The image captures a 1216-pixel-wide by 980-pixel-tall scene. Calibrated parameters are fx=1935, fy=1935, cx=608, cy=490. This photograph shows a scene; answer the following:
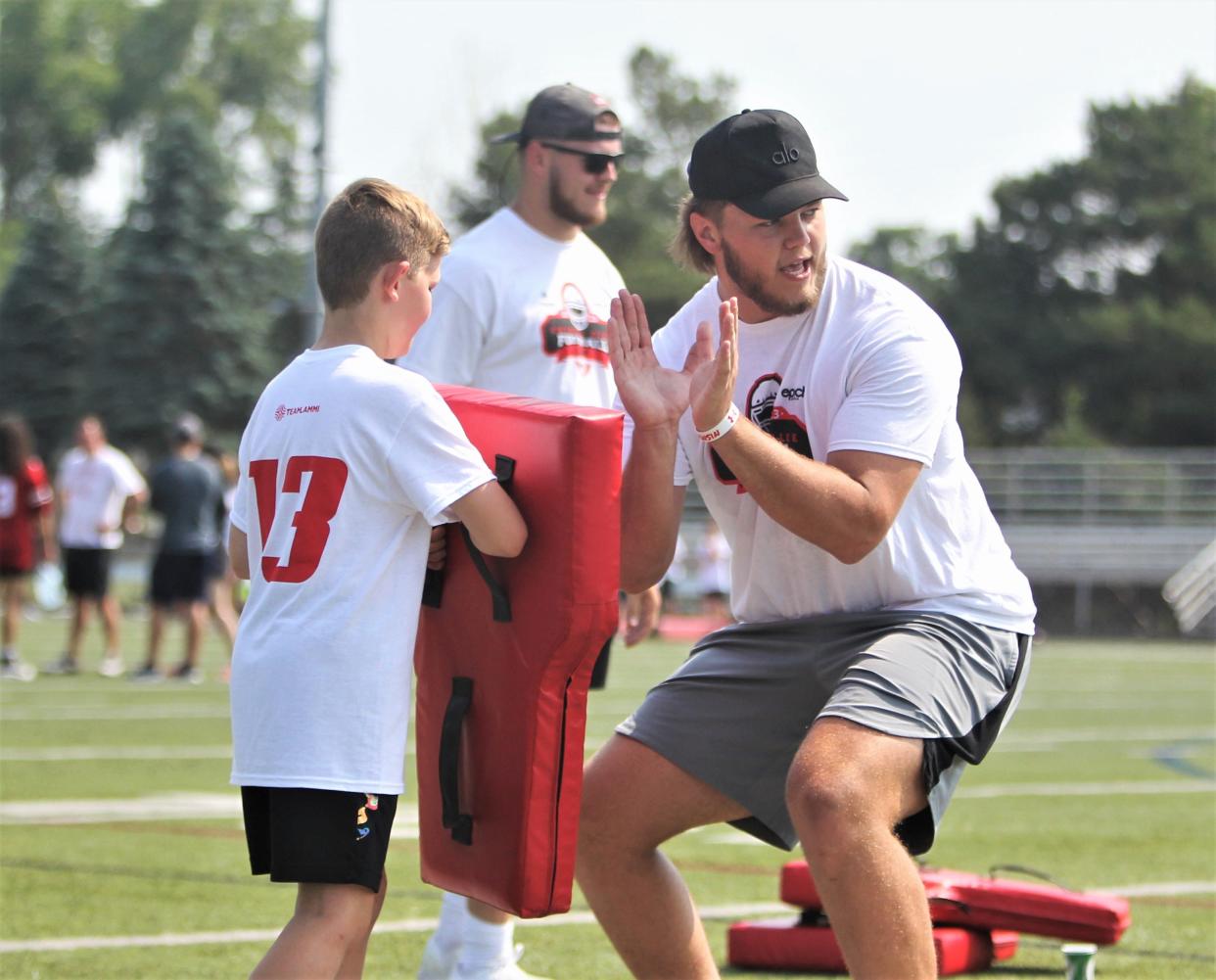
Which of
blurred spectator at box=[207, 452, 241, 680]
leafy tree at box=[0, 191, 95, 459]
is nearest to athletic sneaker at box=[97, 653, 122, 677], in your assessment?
blurred spectator at box=[207, 452, 241, 680]

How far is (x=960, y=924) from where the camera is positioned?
18.8 feet

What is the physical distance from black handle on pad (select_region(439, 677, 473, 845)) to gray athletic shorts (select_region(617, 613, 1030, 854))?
534mm

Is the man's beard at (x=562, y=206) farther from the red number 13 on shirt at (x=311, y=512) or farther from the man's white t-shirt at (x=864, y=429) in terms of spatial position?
the red number 13 on shirt at (x=311, y=512)

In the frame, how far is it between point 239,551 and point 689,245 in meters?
1.33

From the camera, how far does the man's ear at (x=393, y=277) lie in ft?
13.2

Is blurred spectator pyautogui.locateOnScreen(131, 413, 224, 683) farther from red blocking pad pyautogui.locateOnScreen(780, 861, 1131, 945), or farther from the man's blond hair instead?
the man's blond hair

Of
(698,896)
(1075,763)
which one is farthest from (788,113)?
(1075,763)

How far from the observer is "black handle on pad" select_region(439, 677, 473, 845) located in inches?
161

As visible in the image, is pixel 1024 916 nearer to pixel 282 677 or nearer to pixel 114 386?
pixel 282 677

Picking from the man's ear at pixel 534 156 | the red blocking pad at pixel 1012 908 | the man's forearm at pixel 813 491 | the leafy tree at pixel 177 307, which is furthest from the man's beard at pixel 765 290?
the leafy tree at pixel 177 307

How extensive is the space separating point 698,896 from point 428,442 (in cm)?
348

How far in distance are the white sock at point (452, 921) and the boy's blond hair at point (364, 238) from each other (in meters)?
1.92

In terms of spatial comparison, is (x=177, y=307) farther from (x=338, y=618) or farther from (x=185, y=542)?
(x=338, y=618)

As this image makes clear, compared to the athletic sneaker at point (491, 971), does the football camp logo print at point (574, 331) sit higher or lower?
higher
